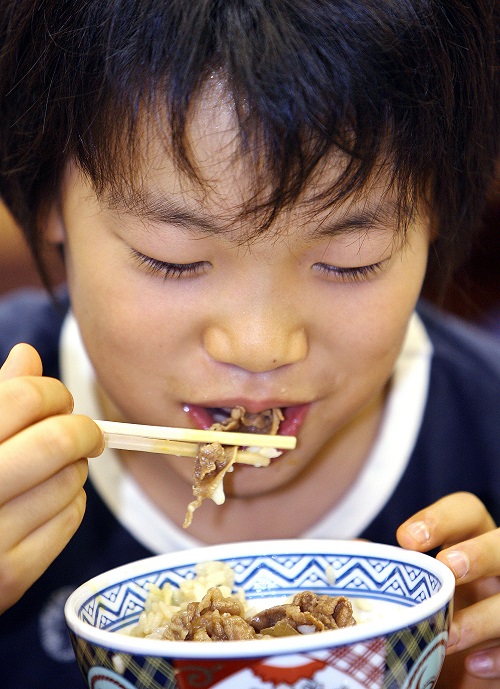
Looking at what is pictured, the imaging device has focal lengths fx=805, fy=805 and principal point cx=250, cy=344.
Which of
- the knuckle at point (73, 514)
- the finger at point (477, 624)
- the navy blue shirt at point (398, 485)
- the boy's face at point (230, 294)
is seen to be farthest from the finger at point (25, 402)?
the navy blue shirt at point (398, 485)

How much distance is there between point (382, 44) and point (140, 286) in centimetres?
42

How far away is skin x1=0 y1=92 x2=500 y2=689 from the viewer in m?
0.87

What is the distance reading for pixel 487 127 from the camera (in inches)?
46.3

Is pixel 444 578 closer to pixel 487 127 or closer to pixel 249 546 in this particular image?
pixel 249 546

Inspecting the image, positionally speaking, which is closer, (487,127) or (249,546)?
(249,546)

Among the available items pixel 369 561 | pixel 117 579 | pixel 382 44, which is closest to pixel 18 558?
pixel 117 579

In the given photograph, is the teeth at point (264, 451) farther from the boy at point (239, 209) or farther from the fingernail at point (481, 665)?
the fingernail at point (481, 665)

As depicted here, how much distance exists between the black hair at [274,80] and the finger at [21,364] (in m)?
0.24

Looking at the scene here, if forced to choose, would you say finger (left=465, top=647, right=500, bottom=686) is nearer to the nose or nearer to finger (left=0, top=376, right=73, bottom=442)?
the nose

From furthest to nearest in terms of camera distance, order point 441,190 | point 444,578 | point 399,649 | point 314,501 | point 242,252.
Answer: point 314,501, point 441,190, point 242,252, point 444,578, point 399,649

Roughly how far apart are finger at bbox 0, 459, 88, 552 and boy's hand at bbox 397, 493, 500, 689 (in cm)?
40

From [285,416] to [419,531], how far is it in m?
0.27

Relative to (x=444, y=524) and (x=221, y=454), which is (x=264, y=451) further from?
(x=444, y=524)

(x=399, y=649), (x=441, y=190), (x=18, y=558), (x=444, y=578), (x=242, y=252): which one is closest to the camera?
(x=399, y=649)
